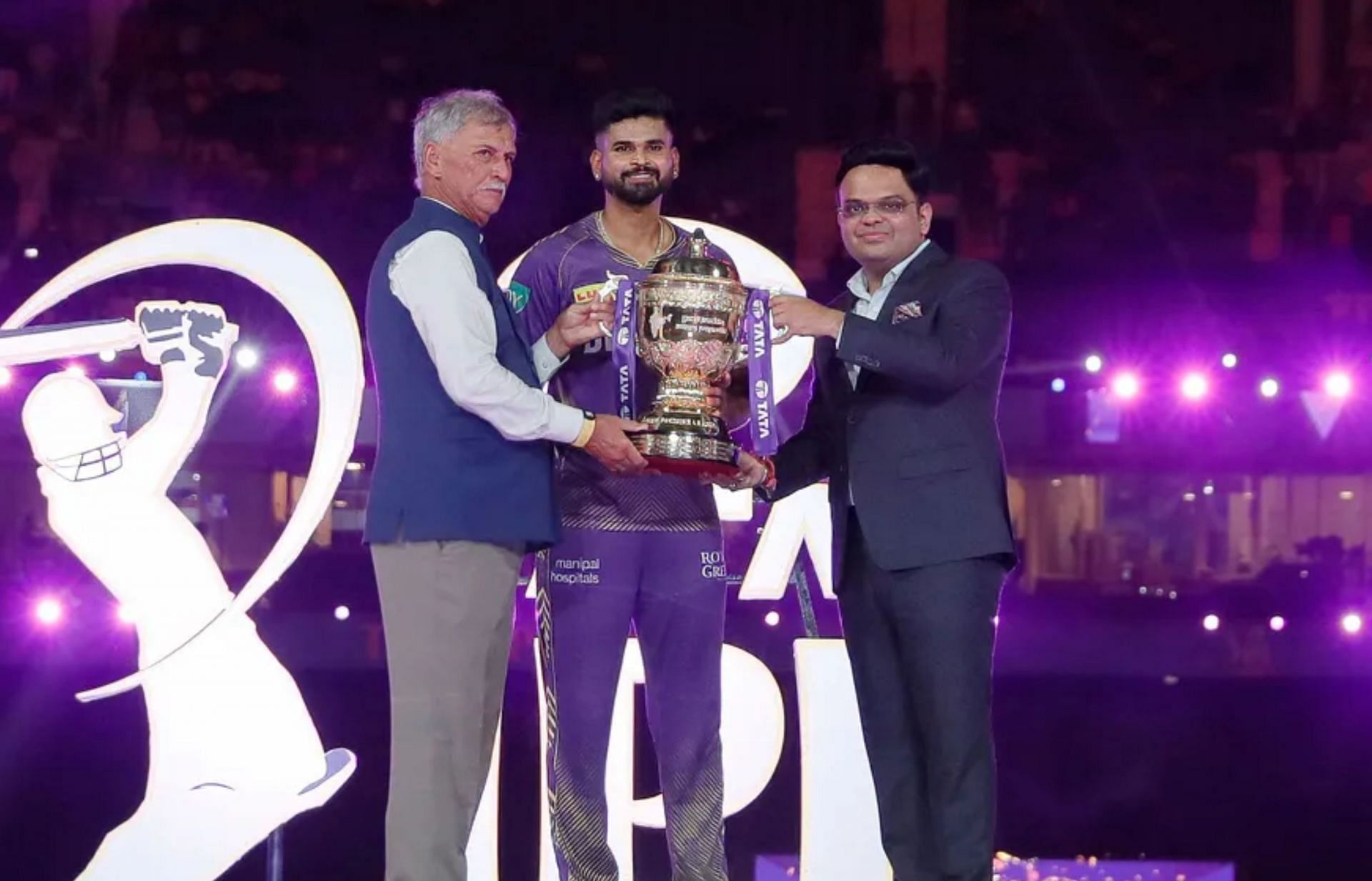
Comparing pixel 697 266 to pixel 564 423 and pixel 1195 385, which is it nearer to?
pixel 564 423

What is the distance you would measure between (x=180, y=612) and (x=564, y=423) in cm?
138

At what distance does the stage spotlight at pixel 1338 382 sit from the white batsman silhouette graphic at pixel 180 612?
14.3ft

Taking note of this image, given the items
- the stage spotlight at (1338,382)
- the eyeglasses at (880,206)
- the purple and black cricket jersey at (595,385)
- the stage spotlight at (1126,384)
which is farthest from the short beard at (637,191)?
the stage spotlight at (1338,382)

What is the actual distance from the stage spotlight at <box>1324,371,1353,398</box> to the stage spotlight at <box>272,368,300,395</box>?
12.8ft

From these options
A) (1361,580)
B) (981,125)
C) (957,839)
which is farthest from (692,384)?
(1361,580)

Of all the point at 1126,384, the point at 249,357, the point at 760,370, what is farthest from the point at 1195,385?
the point at 760,370

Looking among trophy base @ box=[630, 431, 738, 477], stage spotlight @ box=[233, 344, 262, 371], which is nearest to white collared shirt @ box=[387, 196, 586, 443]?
trophy base @ box=[630, 431, 738, 477]

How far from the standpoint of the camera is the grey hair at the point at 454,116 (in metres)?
2.56

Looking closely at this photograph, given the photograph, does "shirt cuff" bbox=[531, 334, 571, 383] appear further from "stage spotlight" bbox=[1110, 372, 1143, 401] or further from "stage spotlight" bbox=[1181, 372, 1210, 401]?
"stage spotlight" bbox=[1181, 372, 1210, 401]

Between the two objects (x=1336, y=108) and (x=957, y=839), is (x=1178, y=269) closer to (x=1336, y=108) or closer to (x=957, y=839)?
(x=1336, y=108)

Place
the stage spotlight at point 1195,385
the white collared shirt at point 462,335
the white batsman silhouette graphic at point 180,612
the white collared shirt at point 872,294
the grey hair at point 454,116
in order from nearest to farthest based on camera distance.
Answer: the white collared shirt at point 462,335 → the grey hair at point 454,116 → the white collared shirt at point 872,294 → the white batsman silhouette graphic at point 180,612 → the stage spotlight at point 1195,385

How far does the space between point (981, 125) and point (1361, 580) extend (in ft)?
11.8

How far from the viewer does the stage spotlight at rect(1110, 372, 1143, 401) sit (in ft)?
20.8

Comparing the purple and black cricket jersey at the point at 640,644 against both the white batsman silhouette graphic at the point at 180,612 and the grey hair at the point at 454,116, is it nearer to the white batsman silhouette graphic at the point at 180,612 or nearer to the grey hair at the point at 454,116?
the grey hair at the point at 454,116
